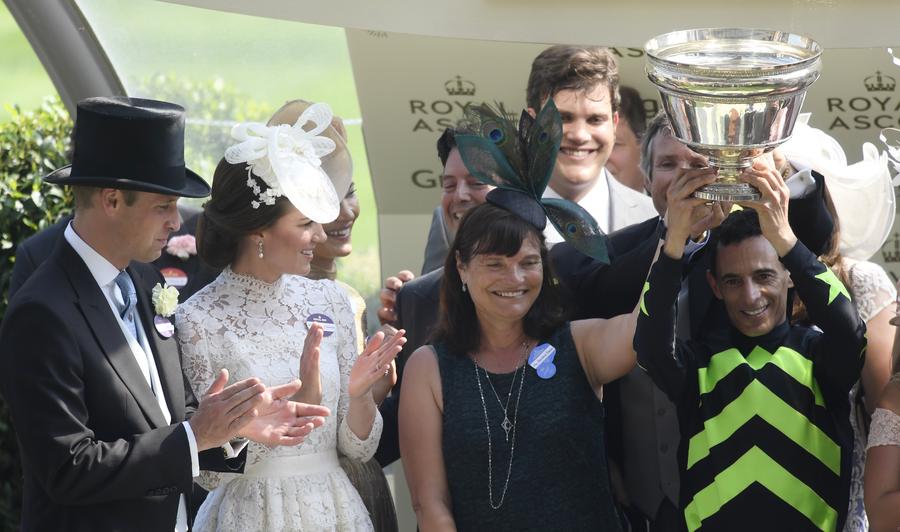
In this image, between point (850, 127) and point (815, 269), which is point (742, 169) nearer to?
A: point (815, 269)

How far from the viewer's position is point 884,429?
3379 mm

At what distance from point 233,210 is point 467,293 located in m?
0.69

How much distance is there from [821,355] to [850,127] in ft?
7.90

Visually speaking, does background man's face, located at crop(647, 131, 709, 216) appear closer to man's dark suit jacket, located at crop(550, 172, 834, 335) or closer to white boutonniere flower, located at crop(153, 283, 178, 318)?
man's dark suit jacket, located at crop(550, 172, 834, 335)

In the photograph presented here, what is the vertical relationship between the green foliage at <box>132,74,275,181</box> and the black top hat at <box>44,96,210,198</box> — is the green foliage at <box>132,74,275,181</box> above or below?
below

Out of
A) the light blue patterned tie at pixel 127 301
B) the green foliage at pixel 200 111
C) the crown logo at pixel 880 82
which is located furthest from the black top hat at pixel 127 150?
the crown logo at pixel 880 82

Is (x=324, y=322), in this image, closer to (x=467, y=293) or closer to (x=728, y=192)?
(x=467, y=293)

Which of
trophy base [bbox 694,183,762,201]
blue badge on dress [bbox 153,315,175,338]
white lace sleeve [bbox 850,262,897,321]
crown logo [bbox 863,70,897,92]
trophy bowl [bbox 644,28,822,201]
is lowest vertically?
white lace sleeve [bbox 850,262,897,321]

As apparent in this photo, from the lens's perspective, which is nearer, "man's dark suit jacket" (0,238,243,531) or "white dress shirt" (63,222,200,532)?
"man's dark suit jacket" (0,238,243,531)

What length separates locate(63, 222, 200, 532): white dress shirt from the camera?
3.25 meters

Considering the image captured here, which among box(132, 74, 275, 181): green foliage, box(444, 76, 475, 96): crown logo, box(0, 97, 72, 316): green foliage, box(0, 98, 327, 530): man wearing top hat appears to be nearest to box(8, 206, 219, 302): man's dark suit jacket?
box(0, 98, 327, 530): man wearing top hat

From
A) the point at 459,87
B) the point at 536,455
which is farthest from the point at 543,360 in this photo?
the point at 459,87

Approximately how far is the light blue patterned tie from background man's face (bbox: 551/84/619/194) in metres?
1.56

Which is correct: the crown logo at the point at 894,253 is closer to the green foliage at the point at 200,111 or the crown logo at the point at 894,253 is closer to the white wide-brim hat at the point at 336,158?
the white wide-brim hat at the point at 336,158
